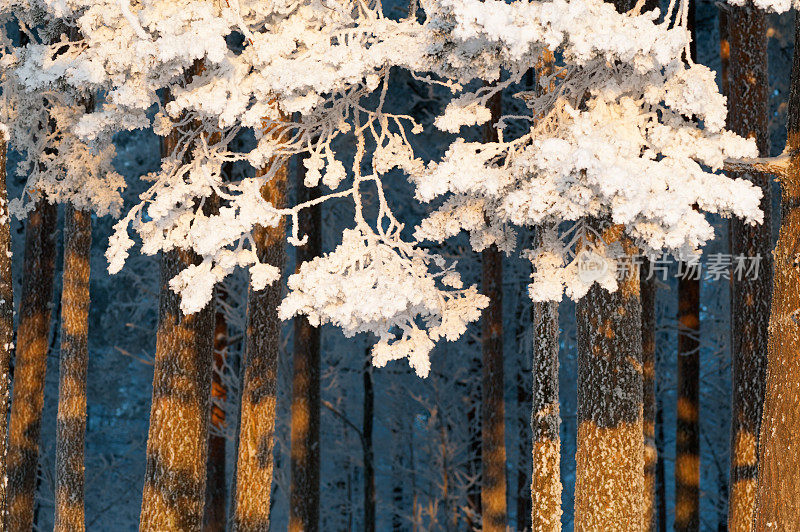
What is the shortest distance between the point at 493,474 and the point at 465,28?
9.72 m

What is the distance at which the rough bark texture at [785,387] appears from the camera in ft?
19.7

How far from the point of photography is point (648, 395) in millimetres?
12492

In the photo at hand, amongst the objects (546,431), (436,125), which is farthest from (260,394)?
(436,125)

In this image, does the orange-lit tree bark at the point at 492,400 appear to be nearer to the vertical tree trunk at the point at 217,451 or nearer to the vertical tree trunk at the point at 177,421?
the vertical tree trunk at the point at 217,451

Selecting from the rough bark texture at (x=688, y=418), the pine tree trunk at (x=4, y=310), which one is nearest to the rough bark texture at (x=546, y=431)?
the pine tree trunk at (x=4, y=310)

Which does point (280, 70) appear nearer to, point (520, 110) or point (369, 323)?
point (369, 323)

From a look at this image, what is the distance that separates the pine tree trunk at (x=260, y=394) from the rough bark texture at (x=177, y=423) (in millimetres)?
2093

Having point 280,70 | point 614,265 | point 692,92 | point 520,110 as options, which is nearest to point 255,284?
point 280,70

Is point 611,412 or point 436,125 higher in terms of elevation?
point 436,125

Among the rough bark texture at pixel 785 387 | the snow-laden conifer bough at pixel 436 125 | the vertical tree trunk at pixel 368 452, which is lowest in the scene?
the vertical tree trunk at pixel 368 452

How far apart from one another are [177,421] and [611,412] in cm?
364

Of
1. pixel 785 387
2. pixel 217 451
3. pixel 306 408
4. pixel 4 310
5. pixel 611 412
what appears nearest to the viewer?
pixel 785 387

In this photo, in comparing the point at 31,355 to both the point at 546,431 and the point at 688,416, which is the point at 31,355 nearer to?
the point at 546,431

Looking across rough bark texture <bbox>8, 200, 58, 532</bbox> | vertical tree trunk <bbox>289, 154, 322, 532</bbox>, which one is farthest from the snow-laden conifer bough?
vertical tree trunk <bbox>289, 154, 322, 532</bbox>
